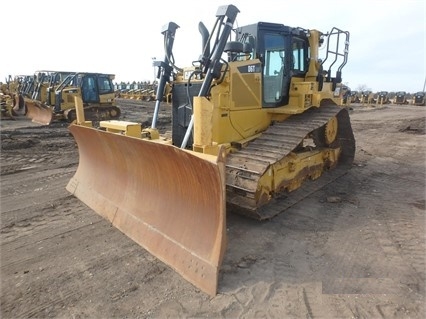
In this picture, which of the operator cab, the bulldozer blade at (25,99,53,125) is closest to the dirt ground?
the operator cab

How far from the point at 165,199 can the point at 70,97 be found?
14.5 meters

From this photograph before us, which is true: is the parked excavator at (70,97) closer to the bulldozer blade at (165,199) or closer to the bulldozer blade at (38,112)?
the bulldozer blade at (38,112)

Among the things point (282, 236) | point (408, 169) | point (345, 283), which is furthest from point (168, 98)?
point (408, 169)

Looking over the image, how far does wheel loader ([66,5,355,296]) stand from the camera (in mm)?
3574

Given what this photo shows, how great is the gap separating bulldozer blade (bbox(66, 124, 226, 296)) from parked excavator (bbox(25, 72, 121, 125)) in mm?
12126

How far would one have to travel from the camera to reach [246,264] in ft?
12.1

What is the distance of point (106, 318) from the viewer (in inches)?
113

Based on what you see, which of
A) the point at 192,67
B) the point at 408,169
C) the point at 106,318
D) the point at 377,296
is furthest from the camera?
the point at 408,169

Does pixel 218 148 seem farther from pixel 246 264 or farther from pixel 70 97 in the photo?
pixel 70 97

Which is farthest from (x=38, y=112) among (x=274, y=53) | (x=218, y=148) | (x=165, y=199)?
(x=218, y=148)

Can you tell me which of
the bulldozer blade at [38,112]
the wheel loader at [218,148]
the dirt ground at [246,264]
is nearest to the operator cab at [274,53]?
the wheel loader at [218,148]

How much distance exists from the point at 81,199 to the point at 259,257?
10.5ft

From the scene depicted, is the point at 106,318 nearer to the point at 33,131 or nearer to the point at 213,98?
the point at 213,98

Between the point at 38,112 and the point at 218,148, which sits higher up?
the point at 218,148
